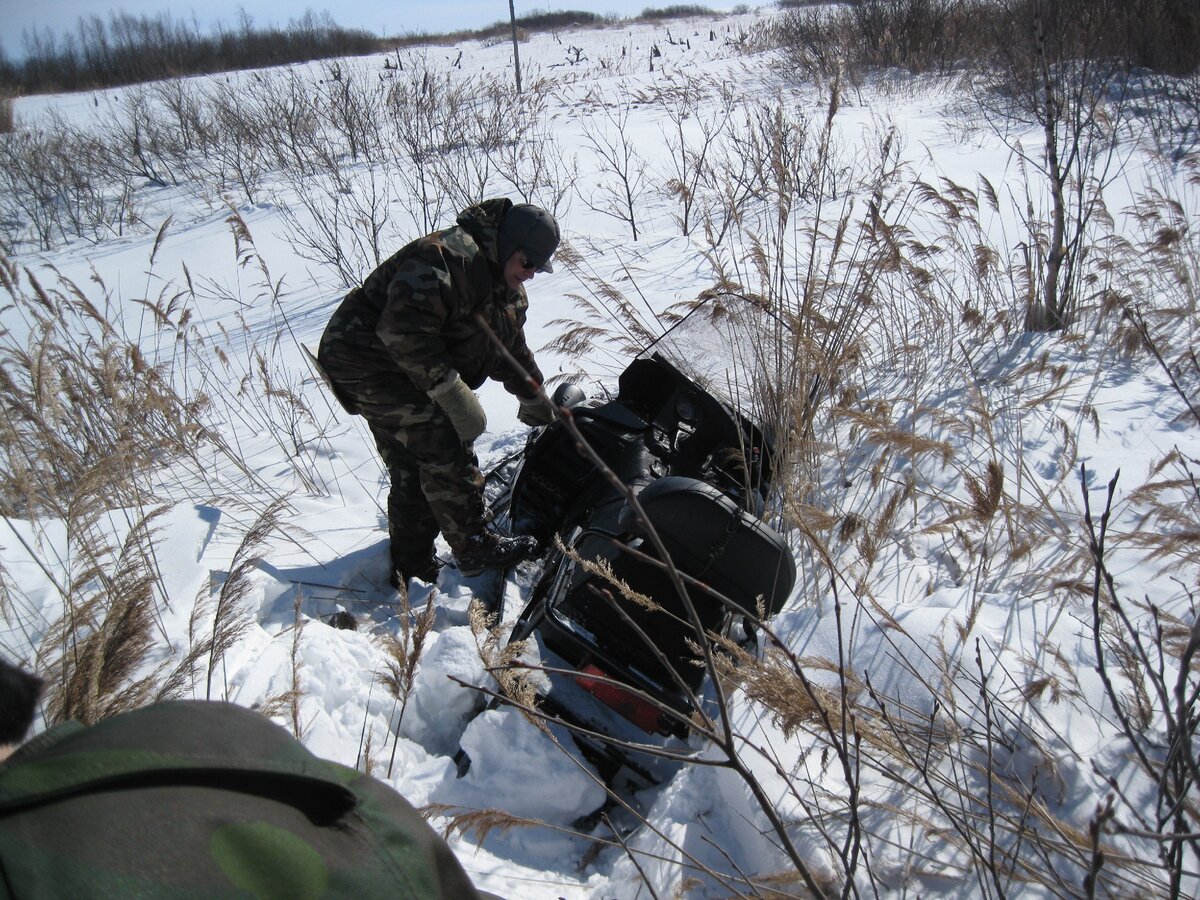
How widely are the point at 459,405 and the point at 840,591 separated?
5.92 ft

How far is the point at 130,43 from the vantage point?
2658 cm

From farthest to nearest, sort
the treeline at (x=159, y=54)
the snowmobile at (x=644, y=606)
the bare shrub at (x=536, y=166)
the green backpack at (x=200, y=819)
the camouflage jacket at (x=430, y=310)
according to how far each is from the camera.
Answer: the treeline at (x=159, y=54) < the bare shrub at (x=536, y=166) < the camouflage jacket at (x=430, y=310) < the snowmobile at (x=644, y=606) < the green backpack at (x=200, y=819)

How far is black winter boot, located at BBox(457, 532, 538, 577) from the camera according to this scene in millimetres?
3242

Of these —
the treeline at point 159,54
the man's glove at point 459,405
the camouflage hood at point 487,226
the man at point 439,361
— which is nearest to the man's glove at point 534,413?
the man at point 439,361

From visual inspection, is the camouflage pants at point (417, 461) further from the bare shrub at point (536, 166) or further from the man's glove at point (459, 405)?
the bare shrub at point (536, 166)

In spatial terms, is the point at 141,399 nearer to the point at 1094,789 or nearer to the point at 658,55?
the point at 1094,789

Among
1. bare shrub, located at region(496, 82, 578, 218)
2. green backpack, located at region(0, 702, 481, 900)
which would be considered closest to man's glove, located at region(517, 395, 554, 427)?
green backpack, located at region(0, 702, 481, 900)

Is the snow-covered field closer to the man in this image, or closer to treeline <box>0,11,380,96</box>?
the man

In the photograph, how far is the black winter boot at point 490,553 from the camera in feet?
10.6

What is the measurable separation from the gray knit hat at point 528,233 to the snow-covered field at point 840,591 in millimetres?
263

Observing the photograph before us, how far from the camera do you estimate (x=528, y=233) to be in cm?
287

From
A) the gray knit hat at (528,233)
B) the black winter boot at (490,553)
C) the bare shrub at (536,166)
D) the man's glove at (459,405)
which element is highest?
the bare shrub at (536,166)

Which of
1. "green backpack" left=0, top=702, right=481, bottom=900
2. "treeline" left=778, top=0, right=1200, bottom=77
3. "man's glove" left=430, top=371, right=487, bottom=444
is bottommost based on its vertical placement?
"man's glove" left=430, top=371, right=487, bottom=444

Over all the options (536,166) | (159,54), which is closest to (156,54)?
(159,54)
